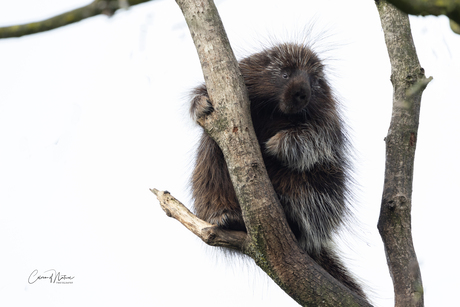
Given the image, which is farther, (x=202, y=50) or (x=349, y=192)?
(x=349, y=192)

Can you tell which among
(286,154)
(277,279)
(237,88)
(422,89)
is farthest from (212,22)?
(277,279)

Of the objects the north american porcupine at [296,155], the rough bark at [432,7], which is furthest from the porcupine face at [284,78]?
the rough bark at [432,7]

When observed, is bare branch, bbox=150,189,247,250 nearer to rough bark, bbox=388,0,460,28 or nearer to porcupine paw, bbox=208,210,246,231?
porcupine paw, bbox=208,210,246,231

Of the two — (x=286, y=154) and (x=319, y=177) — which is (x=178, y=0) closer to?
(x=286, y=154)

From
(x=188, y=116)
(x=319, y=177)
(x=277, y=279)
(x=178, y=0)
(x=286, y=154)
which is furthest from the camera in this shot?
(x=188, y=116)

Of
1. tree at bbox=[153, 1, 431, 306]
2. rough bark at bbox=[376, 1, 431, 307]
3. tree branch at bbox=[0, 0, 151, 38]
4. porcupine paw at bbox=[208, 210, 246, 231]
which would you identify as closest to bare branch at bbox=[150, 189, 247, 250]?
tree at bbox=[153, 1, 431, 306]

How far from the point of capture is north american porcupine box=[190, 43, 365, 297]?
2.88m

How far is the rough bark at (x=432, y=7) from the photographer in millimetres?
1015

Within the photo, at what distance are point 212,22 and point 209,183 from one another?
47.8 inches

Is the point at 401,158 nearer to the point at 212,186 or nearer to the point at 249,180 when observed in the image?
the point at 249,180

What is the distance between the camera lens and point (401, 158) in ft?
7.57

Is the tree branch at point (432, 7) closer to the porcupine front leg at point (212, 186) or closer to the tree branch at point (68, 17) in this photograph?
the tree branch at point (68, 17)

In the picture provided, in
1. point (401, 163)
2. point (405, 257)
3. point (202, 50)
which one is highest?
point (202, 50)

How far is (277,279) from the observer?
205 centimetres
